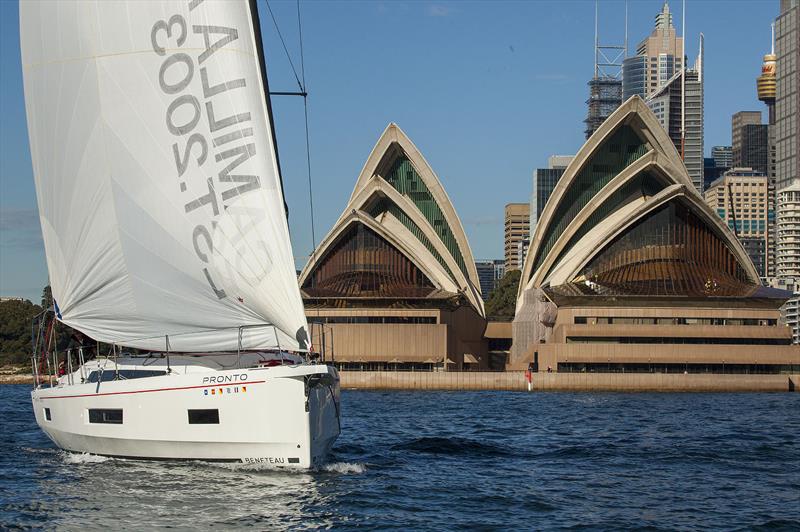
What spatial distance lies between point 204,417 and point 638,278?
208 feet

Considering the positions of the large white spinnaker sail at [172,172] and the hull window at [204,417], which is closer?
the hull window at [204,417]

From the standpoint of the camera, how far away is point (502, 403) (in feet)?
175

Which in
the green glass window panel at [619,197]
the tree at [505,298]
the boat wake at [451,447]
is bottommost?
the boat wake at [451,447]

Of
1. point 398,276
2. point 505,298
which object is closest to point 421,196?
point 398,276

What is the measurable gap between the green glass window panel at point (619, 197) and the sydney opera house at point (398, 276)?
1052 centimetres

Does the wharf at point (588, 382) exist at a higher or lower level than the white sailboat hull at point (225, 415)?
lower

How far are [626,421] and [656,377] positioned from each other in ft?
111

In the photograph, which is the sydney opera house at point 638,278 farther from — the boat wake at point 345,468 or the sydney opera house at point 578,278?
the boat wake at point 345,468

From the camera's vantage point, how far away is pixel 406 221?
3720 inches

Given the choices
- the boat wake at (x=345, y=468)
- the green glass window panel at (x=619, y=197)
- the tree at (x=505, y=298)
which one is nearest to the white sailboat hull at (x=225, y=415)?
the boat wake at (x=345, y=468)

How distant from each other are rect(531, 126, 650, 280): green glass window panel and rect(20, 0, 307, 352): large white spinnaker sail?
2559 inches

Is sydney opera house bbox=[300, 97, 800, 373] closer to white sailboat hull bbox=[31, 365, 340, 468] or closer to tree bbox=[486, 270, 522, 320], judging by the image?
tree bbox=[486, 270, 522, 320]

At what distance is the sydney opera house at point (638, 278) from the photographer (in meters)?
75.3

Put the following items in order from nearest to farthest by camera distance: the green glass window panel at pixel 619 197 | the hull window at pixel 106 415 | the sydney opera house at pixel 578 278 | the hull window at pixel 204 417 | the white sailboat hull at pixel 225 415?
the white sailboat hull at pixel 225 415
the hull window at pixel 204 417
the hull window at pixel 106 415
the sydney opera house at pixel 578 278
the green glass window panel at pixel 619 197
